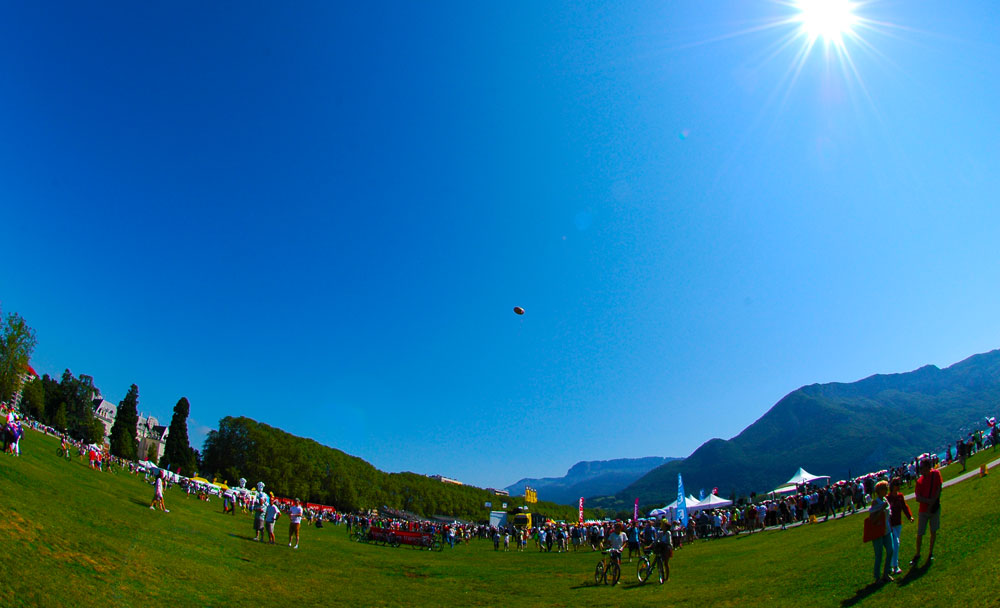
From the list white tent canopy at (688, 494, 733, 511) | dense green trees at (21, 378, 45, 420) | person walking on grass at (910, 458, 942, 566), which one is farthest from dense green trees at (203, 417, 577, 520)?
person walking on grass at (910, 458, 942, 566)

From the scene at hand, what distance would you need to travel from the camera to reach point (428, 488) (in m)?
121

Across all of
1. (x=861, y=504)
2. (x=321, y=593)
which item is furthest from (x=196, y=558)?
(x=861, y=504)

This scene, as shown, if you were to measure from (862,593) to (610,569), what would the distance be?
→ 953 cm

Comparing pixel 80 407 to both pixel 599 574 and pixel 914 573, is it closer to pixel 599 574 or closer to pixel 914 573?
pixel 599 574

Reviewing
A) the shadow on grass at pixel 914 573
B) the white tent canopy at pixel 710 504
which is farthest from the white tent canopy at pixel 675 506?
the shadow on grass at pixel 914 573

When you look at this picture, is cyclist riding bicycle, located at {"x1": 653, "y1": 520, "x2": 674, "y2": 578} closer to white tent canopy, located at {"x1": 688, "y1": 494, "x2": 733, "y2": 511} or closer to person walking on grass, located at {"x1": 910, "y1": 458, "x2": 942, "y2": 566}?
person walking on grass, located at {"x1": 910, "y1": 458, "x2": 942, "y2": 566}

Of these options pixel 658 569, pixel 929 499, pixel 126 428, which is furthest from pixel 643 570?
pixel 126 428

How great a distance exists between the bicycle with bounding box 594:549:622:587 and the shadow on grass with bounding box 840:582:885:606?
8483 mm

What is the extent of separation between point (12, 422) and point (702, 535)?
43073mm

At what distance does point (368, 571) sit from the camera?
65.5ft

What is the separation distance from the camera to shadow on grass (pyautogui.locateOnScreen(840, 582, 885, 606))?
909cm

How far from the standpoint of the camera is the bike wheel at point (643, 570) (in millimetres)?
16831

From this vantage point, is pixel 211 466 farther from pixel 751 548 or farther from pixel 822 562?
pixel 822 562

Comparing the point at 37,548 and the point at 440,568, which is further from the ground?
the point at 37,548
